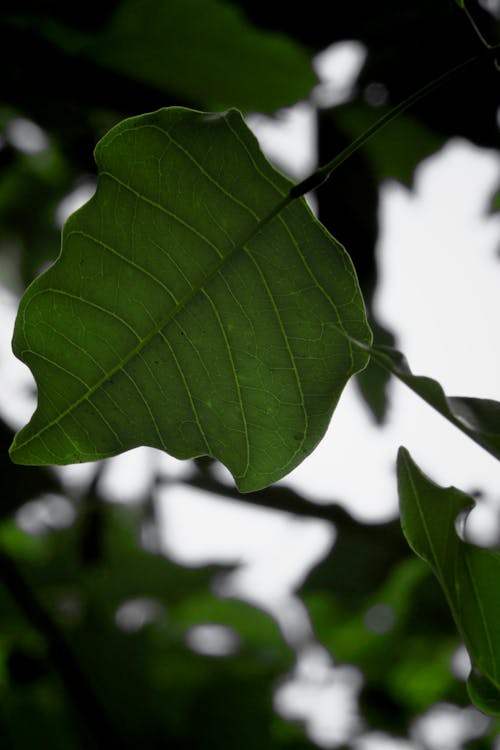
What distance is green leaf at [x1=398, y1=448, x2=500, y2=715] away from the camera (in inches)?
20.5

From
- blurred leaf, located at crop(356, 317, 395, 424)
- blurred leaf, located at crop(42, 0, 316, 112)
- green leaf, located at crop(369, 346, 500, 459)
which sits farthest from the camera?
blurred leaf, located at crop(356, 317, 395, 424)

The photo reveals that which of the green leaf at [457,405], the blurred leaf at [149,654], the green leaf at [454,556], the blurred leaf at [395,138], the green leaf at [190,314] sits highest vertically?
the blurred leaf at [395,138]

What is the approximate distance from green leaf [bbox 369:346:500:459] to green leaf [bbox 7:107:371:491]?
0.06 meters

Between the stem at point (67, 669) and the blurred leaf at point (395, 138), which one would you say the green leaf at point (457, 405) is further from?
the blurred leaf at point (395, 138)

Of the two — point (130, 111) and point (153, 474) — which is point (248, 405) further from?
point (153, 474)

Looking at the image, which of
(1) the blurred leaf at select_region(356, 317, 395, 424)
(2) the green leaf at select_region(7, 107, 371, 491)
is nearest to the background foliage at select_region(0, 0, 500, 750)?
(1) the blurred leaf at select_region(356, 317, 395, 424)

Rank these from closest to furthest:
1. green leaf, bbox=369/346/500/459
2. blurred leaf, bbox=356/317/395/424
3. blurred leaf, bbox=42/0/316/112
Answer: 1. green leaf, bbox=369/346/500/459
2. blurred leaf, bbox=42/0/316/112
3. blurred leaf, bbox=356/317/395/424

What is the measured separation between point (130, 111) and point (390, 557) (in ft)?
2.88

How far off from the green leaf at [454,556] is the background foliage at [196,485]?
0.34 meters

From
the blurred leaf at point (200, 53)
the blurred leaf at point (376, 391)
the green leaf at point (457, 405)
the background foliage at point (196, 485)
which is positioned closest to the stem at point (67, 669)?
the background foliage at point (196, 485)

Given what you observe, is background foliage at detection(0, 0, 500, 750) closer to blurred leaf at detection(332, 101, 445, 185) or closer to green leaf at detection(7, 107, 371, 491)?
blurred leaf at detection(332, 101, 445, 185)

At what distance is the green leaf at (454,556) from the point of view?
1.70 feet

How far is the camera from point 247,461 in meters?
0.60

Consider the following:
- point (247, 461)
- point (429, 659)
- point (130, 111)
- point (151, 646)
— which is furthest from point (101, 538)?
point (247, 461)
